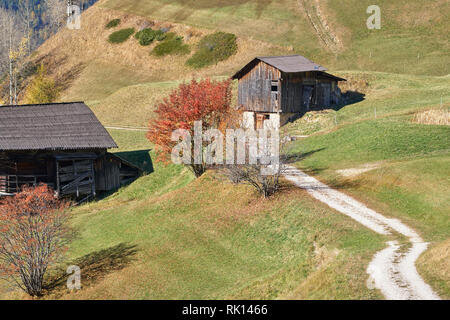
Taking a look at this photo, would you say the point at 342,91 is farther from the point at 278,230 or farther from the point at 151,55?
the point at 151,55

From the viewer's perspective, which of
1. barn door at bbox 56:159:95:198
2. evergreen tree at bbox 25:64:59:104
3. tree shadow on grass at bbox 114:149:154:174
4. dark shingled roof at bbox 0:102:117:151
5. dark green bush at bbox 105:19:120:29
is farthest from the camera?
dark green bush at bbox 105:19:120:29

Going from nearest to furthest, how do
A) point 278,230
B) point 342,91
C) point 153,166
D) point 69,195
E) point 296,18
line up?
point 278,230 < point 69,195 < point 153,166 < point 342,91 < point 296,18

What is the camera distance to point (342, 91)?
195 ft

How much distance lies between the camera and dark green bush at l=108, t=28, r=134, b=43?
99000mm

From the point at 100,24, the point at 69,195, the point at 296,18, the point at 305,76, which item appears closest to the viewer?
the point at 69,195

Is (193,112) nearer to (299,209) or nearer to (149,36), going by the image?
(299,209)

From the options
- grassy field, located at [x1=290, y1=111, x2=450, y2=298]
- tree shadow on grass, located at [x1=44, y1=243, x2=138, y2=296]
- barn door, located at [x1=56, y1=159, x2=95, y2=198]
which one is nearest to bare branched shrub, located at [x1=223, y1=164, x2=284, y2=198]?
grassy field, located at [x1=290, y1=111, x2=450, y2=298]

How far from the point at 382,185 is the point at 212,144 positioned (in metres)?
13.4

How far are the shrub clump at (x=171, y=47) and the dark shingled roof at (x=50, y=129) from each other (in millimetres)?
47828

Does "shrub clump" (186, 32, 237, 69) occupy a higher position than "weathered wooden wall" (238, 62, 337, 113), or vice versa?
"shrub clump" (186, 32, 237, 69)

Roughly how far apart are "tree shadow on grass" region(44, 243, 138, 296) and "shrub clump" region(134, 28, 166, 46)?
7197cm

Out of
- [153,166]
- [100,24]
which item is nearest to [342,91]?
[153,166]

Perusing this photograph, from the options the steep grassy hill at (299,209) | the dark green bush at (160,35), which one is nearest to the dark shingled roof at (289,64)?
the steep grassy hill at (299,209)

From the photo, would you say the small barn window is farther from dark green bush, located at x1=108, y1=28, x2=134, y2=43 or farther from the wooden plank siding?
dark green bush, located at x1=108, y1=28, x2=134, y2=43
